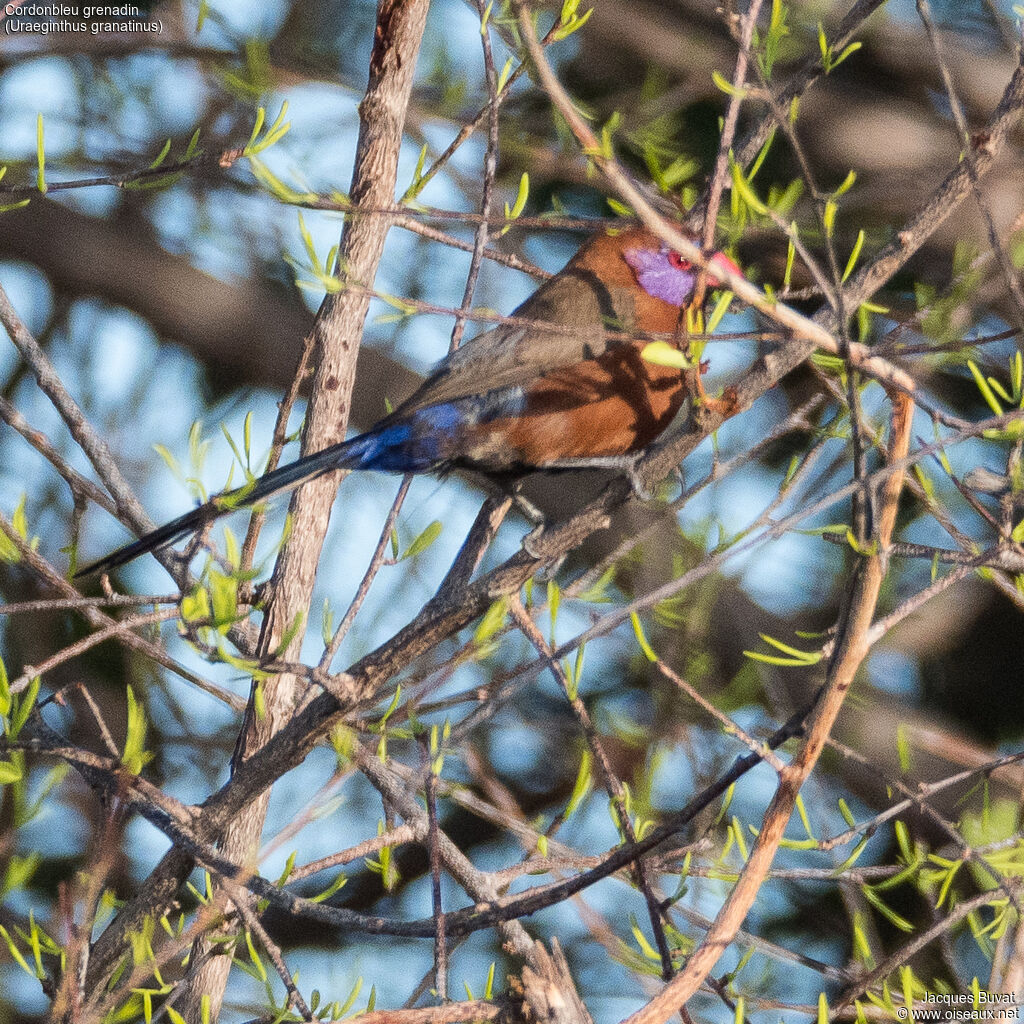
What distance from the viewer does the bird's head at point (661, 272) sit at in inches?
146

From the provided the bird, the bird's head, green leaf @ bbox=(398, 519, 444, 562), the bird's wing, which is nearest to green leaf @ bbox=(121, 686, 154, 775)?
green leaf @ bbox=(398, 519, 444, 562)

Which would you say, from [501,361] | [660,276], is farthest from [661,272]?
[501,361]

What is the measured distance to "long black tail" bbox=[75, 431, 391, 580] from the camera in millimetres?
2441

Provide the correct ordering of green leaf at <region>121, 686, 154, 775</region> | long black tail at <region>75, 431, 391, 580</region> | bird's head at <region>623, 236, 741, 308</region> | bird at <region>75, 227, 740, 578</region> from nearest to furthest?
green leaf at <region>121, 686, 154, 775</region>, long black tail at <region>75, 431, 391, 580</region>, bird at <region>75, 227, 740, 578</region>, bird's head at <region>623, 236, 741, 308</region>

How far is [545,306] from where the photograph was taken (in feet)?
12.0

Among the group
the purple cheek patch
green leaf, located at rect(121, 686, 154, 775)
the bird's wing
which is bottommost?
green leaf, located at rect(121, 686, 154, 775)

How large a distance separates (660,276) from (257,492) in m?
1.56

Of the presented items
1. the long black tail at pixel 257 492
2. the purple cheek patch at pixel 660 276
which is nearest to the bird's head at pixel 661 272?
the purple cheek patch at pixel 660 276

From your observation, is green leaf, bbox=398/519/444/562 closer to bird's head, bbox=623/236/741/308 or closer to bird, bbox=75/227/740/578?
bird, bbox=75/227/740/578

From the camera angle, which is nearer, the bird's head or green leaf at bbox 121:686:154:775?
green leaf at bbox 121:686:154:775

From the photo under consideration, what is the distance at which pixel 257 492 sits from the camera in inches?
114

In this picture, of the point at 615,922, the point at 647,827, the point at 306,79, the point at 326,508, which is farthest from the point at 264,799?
the point at 306,79

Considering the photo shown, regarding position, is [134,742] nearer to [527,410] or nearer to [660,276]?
[527,410]

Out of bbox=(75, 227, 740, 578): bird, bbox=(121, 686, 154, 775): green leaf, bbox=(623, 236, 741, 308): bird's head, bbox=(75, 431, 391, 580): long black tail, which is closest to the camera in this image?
bbox=(121, 686, 154, 775): green leaf
